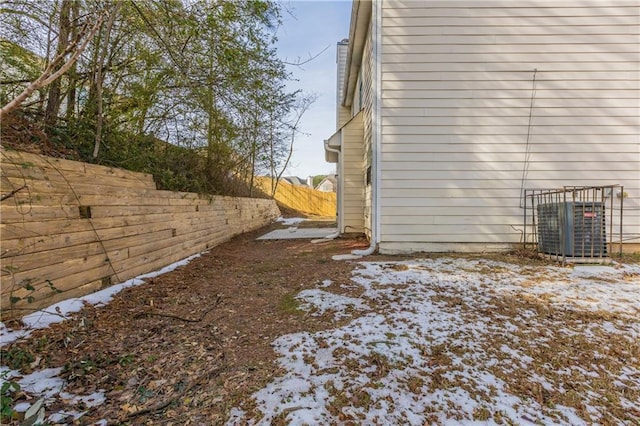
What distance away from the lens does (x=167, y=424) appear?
1.52 metres

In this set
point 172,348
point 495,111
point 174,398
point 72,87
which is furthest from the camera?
point 495,111

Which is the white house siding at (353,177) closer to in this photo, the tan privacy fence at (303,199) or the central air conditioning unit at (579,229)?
the central air conditioning unit at (579,229)

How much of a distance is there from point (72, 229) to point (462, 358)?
338cm

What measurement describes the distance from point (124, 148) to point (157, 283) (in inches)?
72.4

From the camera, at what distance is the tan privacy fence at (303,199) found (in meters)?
19.9

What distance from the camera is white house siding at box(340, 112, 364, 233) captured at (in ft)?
25.2

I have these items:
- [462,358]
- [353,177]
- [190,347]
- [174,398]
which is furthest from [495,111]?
[174,398]

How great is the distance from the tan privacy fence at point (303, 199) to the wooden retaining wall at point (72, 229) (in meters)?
13.2

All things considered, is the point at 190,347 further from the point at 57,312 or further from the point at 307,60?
the point at 307,60

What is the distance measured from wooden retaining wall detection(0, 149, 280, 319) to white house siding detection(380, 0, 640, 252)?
361 centimetres

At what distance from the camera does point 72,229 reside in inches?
108

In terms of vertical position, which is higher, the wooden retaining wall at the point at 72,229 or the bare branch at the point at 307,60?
the bare branch at the point at 307,60

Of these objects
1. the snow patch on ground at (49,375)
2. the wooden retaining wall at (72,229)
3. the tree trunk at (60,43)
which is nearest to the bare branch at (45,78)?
the wooden retaining wall at (72,229)

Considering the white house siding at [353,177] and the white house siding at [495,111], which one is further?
the white house siding at [353,177]
